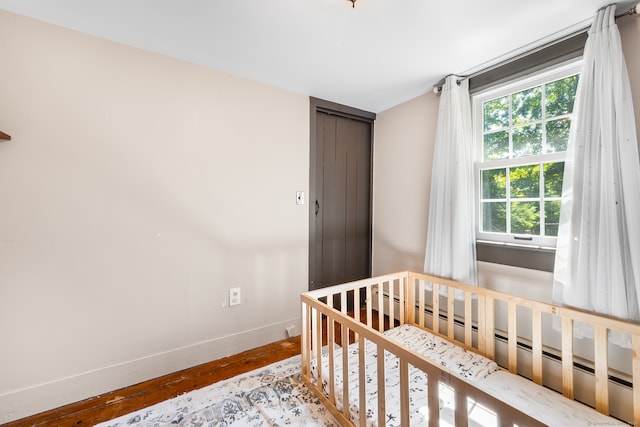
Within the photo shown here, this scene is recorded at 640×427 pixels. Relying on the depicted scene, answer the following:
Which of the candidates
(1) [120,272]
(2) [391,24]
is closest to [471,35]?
(2) [391,24]

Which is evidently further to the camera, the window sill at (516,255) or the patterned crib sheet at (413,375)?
the window sill at (516,255)

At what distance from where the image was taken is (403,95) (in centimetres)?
231

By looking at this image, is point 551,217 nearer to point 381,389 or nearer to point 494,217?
point 494,217

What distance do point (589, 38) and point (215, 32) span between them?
77.7 inches

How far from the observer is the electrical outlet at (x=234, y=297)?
197cm

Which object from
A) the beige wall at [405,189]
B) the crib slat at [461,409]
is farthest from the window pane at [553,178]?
the crib slat at [461,409]

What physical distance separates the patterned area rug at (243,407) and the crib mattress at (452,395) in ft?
0.43

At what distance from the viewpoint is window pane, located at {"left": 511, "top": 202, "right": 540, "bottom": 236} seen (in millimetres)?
1656

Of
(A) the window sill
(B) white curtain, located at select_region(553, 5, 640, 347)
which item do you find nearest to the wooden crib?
(B) white curtain, located at select_region(553, 5, 640, 347)

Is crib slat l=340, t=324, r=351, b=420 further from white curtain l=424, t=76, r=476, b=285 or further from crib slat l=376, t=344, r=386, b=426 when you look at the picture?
white curtain l=424, t=76, r=476, b=285

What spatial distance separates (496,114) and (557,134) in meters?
0.41

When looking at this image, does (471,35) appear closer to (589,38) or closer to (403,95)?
(589,38)

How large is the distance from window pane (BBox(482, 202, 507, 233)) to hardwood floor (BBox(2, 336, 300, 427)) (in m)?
1.69

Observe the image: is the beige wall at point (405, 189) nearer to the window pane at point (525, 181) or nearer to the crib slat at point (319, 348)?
the window pane at point (525, 181)
